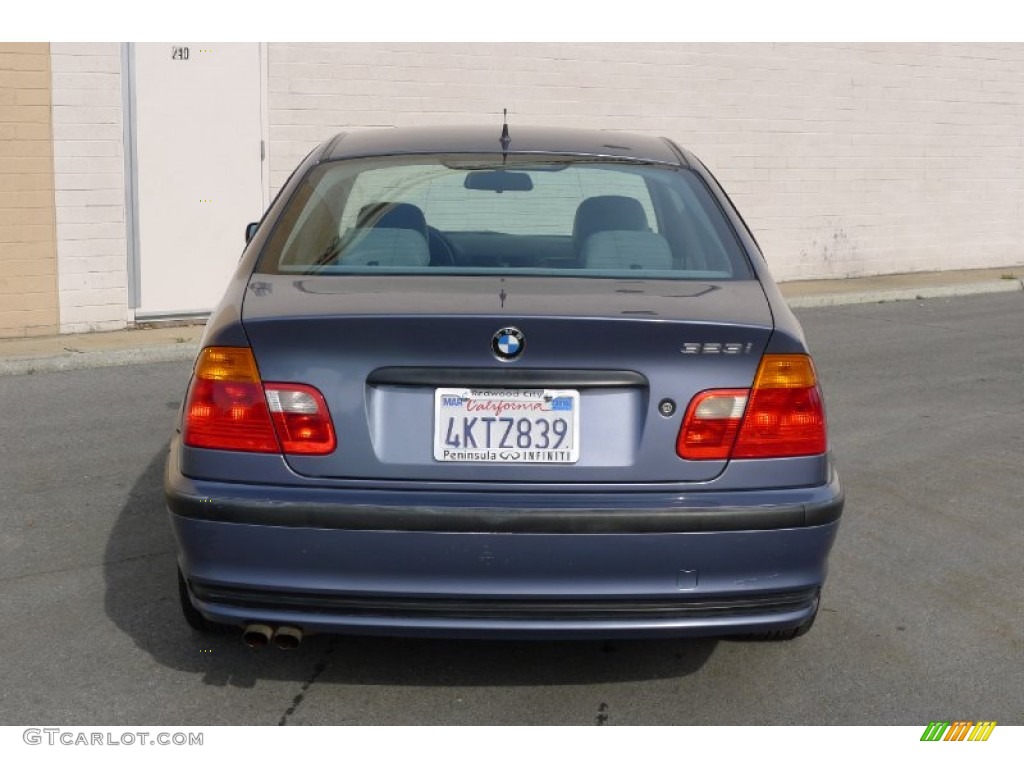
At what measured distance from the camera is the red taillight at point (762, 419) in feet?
12.4

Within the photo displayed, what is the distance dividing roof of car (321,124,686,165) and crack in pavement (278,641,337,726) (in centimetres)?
166

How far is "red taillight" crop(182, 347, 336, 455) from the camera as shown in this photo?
375 centimetres

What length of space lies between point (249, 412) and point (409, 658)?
3.50 ft

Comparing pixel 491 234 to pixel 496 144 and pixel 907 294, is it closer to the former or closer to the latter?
pixel 496 144

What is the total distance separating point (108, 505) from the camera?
6152 mm

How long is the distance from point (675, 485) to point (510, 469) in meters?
0.43

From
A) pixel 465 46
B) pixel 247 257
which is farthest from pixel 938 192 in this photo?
pixel 247 257

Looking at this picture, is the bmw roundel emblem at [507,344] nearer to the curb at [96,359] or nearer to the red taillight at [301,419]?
the red taillight at [301,419]

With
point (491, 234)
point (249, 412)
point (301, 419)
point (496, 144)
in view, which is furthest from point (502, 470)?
point (496, 144)

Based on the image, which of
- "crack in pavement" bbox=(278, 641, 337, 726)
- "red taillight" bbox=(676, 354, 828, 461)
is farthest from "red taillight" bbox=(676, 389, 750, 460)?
"crack in pavement" bbox=(278, 641, 337, 726)

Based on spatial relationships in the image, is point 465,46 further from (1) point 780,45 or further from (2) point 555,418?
(2) point 555,418

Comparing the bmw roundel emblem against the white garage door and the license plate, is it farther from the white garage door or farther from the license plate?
the white garage door

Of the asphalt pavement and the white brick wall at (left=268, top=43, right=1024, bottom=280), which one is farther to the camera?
the white brick wall at (left=268, top=43, right=1024, bottom=280)

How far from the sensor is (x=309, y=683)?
4285 millimetres
